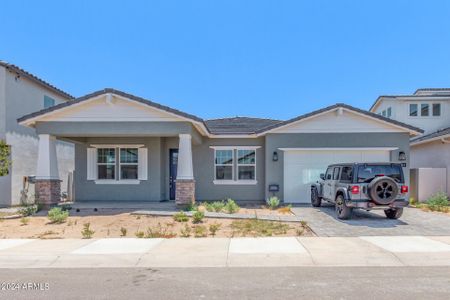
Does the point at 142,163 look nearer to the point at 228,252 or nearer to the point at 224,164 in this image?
the point at 224,164

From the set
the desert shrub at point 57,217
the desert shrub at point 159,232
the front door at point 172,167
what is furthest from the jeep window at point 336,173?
the desert shrub at point 57,217

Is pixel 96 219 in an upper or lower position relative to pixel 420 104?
lower

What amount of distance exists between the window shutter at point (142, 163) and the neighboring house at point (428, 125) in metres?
12.9

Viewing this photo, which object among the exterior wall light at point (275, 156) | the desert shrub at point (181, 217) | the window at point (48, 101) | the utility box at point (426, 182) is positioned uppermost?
the window at point (48, 101)

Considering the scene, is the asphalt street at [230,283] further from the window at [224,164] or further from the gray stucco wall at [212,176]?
the window at [224,164]

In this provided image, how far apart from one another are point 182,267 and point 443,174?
15.1 m

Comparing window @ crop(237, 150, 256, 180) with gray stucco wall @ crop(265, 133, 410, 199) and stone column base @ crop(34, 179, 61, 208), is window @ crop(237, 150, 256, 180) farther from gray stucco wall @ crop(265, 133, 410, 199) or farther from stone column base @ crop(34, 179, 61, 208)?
stone column base @ crop(34, 179, 61, 208)

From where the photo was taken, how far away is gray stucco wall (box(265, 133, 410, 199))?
15.0 m

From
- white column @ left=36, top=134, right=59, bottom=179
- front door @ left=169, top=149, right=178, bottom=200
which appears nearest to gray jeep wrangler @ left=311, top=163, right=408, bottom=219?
front door @ left=169, top=149, right=178, bottom=200

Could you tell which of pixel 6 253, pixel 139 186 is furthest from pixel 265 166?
pixel 6 253

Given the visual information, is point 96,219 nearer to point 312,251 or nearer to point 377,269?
point 312,251

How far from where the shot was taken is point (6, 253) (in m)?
7.51

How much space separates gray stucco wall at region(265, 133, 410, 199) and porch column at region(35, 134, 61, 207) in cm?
908

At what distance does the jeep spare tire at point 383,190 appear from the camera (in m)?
10.1
